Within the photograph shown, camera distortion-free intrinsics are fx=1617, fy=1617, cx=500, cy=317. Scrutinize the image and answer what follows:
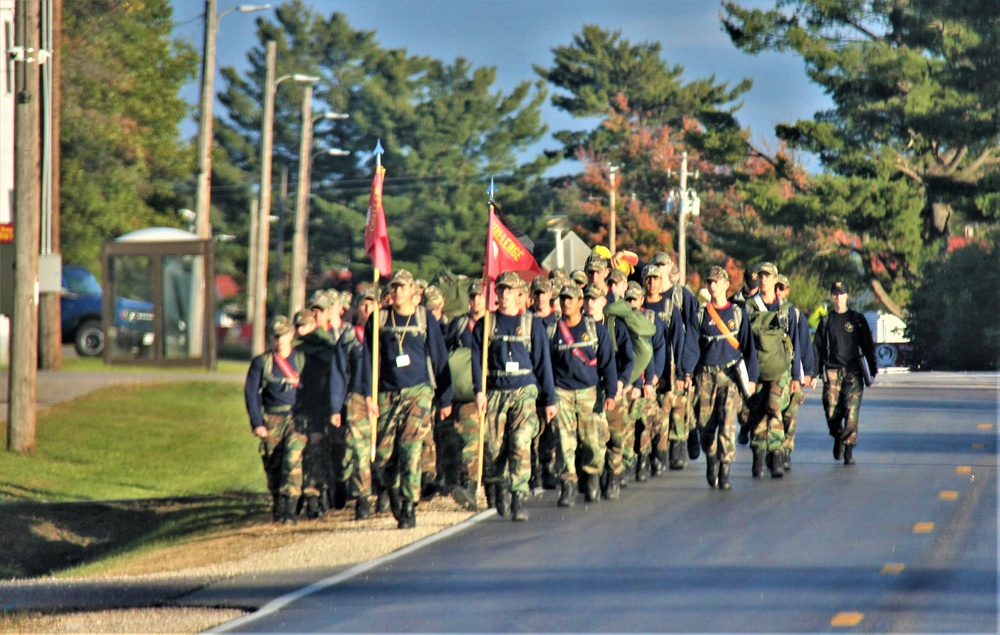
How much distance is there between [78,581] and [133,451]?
12.4 metres

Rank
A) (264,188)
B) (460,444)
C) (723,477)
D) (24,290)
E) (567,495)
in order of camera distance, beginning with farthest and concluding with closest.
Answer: (264,188) < (24,290) < (723,477) < (460,444) < (567,495)

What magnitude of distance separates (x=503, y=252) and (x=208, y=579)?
510 centimetres

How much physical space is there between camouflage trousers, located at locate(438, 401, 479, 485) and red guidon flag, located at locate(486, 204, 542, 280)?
4.36ft

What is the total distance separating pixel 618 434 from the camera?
14.0 meters

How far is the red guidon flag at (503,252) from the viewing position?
46.8 ft

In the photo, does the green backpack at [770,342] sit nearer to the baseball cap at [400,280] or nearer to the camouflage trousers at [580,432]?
the camouflage trousers at [580,432]

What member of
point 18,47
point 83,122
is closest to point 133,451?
point 18,47

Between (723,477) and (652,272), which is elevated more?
(652,272)

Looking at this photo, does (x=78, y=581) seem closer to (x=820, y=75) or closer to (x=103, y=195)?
(x=820, y=75)

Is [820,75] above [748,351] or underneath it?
above

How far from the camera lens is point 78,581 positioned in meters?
11.0

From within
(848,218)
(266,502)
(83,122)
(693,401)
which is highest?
(83,122)

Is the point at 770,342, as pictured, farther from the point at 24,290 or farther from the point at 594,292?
the point at 24,290

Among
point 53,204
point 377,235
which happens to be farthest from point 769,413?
point 53,204
